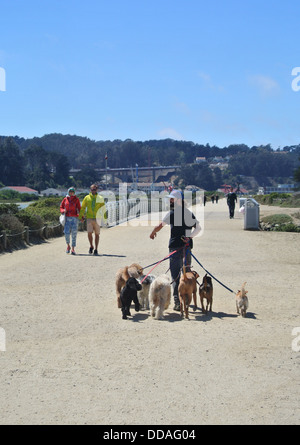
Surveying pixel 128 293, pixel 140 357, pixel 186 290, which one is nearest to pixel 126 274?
pixel 128 293

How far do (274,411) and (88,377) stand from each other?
173 centimetres

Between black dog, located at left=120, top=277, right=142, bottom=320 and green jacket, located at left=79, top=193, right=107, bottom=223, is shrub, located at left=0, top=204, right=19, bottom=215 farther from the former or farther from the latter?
black dog, located at left=120, top=277, right=142, bottom=320

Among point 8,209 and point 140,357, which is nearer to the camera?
point 140,357

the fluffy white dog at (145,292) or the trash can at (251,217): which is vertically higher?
the fluffy white dog at (145,292)

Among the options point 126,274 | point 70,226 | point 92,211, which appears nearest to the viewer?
point 126,274

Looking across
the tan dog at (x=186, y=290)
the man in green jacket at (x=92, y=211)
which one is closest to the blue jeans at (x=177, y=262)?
the tan dog at (x=186, y=290)

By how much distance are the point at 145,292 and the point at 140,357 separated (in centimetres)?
230

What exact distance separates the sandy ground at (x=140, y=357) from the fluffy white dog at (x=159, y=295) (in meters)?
0.19

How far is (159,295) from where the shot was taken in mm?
7371

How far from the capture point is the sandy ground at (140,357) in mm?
4445

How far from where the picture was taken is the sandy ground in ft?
14.6

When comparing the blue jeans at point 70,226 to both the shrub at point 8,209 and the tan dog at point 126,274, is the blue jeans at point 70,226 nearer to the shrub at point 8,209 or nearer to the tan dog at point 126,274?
the shrub at point 8,209

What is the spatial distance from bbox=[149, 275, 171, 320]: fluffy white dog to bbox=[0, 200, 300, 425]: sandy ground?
188mm

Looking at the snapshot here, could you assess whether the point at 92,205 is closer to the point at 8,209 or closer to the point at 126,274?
the point at 8,209
